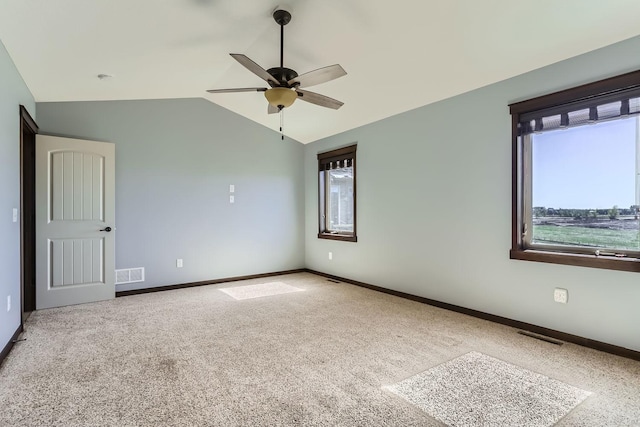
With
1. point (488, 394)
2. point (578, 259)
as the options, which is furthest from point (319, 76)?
point (578, 259)

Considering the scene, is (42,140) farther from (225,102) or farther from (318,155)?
(318,155)

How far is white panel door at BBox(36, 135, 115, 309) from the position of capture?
3988 mm

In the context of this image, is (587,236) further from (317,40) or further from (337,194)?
(337,194)

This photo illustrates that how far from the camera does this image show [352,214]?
17.8 ft

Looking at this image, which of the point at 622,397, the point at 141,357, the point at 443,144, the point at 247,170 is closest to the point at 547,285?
the point at 622,397

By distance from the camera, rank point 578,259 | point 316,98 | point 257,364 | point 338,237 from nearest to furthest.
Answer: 1. point 257,364
2. point 578,259
3. point 316,98
4. point 338,237

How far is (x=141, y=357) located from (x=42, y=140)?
3.02m

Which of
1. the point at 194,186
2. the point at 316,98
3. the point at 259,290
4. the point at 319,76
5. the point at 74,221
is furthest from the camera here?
the point at 194,186

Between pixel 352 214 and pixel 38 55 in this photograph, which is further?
pixel 352 214

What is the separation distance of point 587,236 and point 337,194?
3.57 m

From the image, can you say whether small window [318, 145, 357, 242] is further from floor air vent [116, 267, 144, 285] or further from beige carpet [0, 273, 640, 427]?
floor air vent [116, 267, 144, 285]

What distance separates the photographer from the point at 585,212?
2947 mm

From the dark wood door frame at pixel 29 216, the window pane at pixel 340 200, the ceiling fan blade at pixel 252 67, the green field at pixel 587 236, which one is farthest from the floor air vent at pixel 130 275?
the green field at pixel 587 236

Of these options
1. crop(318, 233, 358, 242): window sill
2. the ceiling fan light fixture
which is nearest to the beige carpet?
crop(318, 233, 358, 242): window sill
